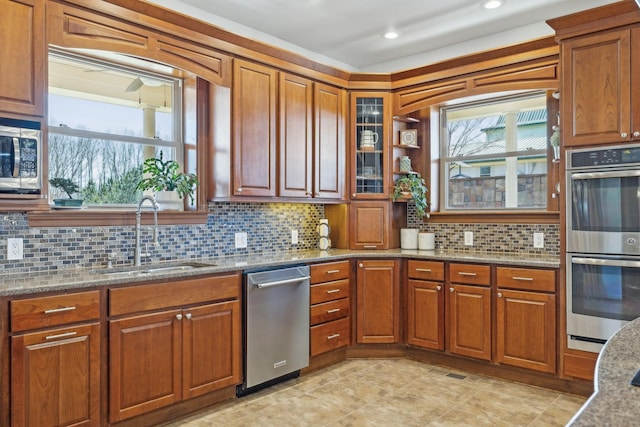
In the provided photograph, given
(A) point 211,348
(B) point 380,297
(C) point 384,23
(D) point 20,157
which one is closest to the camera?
(D) point 20,157

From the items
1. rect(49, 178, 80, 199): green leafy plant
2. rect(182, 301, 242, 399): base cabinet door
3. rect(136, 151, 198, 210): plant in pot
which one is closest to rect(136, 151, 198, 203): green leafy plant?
rect(136, 151, 198, 210): plant in pot

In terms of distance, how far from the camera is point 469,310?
365 centimetres

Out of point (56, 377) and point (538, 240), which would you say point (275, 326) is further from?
point (538, 240)

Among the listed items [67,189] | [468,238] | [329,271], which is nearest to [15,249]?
[67,189]

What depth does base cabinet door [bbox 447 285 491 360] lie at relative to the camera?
3557 mm

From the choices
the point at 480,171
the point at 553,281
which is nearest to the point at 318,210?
the point at 480,171

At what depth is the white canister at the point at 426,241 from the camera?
4.32 m

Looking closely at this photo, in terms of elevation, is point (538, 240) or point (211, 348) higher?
point (538, 240)

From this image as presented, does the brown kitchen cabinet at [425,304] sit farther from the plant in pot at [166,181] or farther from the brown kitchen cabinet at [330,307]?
the plant in pot at [166,181]

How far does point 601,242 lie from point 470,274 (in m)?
0.94

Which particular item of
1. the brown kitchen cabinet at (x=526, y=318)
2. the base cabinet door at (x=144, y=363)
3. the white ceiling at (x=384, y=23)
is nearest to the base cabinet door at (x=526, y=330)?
the brown kitchen cabinet at (x=526, y=318)

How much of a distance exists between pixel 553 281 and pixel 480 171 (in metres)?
1.41

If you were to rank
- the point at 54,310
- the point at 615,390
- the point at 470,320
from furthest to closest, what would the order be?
the point at 470,320 < the point at 54,310 < the point at 615,390

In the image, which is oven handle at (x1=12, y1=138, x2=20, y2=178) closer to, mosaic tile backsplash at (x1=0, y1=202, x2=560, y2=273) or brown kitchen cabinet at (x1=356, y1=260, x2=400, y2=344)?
mosaic tile backsplash at (x1=0, y1=202, x2=560, y2=273)
